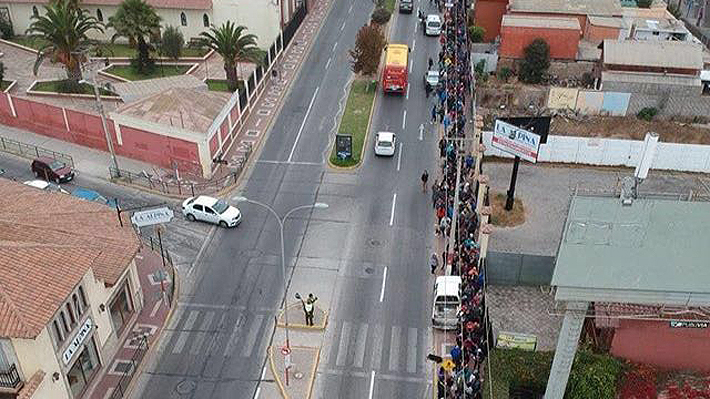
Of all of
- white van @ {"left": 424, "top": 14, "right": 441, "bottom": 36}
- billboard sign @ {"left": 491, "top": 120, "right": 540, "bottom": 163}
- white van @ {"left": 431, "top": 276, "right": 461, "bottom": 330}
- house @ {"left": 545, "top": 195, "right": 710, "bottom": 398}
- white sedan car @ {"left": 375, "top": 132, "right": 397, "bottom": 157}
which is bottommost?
white van @ {"left": 431, "top": 276, "right": 461, "bottom": 330}

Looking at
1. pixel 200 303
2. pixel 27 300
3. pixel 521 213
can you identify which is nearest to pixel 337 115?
pixel 521 213

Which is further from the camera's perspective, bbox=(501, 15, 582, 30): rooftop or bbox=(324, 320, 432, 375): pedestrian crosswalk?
bbox=(501, 15, 582, 30): rooftop

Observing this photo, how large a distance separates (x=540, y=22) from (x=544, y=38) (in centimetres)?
196

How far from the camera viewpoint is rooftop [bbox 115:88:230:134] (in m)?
44.0

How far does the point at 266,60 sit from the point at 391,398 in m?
38.2

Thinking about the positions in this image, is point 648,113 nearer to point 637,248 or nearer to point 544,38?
point 544,38

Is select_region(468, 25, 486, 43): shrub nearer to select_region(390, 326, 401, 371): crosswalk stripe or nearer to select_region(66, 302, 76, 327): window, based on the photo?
select_region(390, 326, 401, 371): crosswalk stripe

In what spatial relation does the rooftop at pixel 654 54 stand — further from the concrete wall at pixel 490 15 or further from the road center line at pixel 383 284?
the road center line at pixel 383 284

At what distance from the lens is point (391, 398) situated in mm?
29031

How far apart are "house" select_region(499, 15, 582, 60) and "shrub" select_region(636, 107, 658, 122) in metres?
8.35

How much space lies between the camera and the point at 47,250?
27.6 meters

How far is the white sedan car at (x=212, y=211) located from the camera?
129ft

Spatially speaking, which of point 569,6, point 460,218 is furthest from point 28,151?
point 569,6

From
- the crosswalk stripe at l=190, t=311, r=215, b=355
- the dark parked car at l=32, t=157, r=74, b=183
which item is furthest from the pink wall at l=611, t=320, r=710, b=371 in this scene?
the dark parked car at l=32, t=157, r=74, b=183
